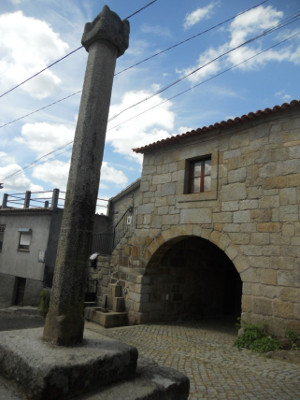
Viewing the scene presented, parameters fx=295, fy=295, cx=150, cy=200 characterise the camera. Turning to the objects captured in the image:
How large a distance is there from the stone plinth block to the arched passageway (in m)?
4.68

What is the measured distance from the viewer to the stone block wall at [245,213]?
4.96m

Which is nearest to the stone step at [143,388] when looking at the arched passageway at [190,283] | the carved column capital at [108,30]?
the carved column capital at [108,30]

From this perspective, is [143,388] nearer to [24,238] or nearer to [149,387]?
[149,387]

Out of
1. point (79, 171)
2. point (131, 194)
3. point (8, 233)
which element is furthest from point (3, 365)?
point (8, 233)

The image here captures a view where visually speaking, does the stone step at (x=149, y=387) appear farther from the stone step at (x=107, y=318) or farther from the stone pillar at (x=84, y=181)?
the stone step at (x=107, y=318)

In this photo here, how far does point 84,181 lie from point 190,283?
6160 millimetres

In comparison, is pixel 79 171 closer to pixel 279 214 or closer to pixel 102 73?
pixel 102 73

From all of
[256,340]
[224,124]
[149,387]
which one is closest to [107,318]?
[256,340]

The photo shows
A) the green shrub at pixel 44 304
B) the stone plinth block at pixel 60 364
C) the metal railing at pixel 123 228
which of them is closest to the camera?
the stone plinth block at pixel 60 364

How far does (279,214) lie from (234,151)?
159 centimetres

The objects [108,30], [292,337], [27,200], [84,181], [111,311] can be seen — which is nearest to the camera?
[84,181]

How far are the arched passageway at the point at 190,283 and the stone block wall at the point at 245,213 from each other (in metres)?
0.27

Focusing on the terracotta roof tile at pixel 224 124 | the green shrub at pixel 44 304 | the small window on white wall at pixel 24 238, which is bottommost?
the green shrub at pixel 44 304

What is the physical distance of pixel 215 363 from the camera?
419cm
